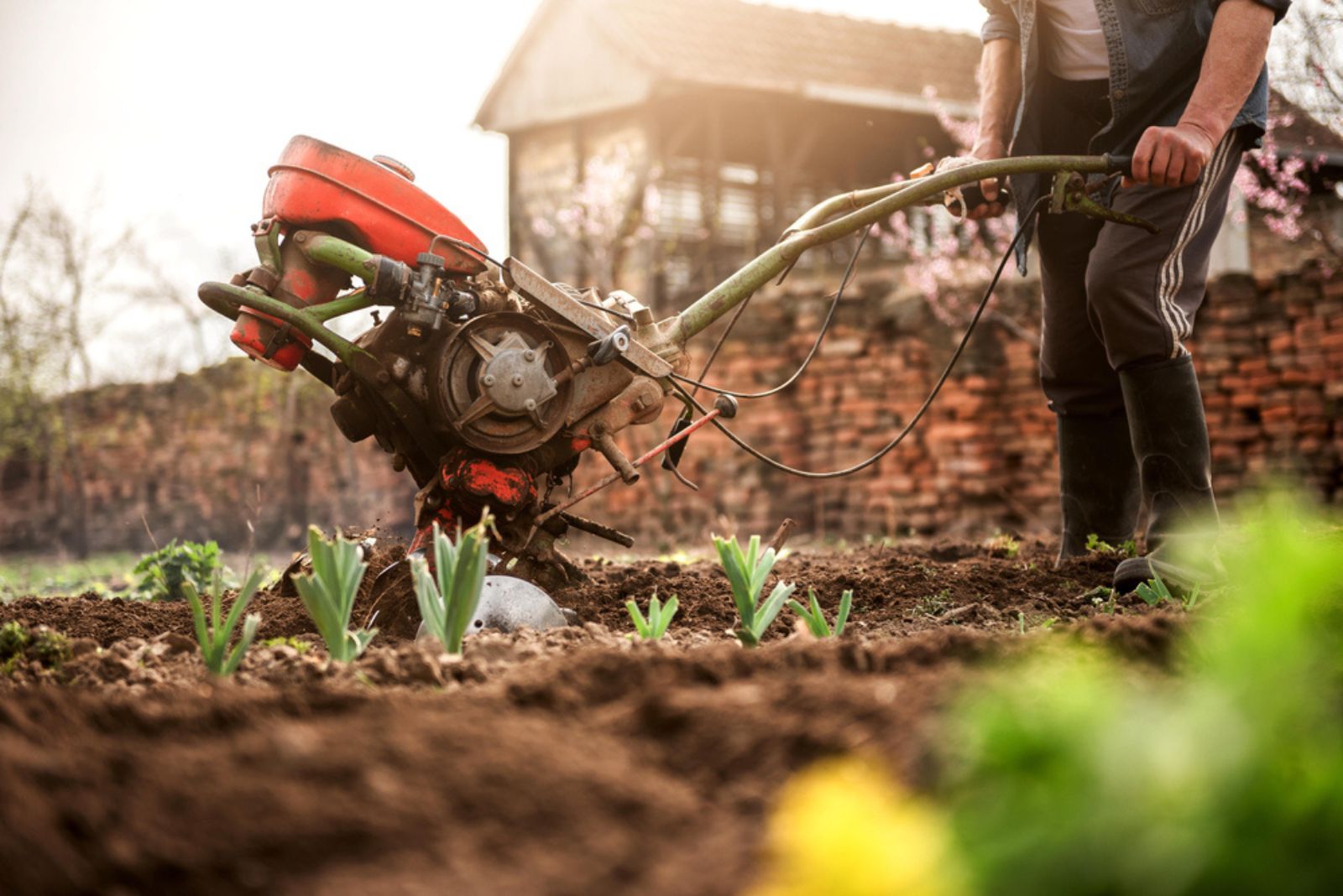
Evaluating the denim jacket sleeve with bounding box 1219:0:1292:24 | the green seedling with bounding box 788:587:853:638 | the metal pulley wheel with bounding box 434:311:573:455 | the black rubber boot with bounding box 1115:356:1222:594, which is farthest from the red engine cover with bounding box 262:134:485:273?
the denim jacket sleeve with bounding box 1219:0:1292:24

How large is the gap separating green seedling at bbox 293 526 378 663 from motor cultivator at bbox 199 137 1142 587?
0.83m

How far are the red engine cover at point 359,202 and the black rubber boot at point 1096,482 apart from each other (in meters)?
1.97

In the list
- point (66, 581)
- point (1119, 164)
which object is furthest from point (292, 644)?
point (66, 581)

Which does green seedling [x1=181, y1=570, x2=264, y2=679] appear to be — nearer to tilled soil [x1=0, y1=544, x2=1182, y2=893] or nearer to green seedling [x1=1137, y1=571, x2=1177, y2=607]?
tilled soil [x1=0, y1=544, x2=1182, y2=893]

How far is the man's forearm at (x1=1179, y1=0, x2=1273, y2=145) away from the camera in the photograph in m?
3.04

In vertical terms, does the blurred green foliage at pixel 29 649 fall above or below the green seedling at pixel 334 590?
below

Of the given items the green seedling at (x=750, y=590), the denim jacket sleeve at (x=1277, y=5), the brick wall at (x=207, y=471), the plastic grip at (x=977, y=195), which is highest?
the denim jacket sleeve at (x=1277, y=5)

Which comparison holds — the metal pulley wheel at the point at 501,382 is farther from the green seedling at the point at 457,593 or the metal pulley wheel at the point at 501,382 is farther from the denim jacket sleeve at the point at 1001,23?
the denim jacket sleeve at the point at 1001,23

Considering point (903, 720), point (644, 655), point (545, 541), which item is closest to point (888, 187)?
point (545, 541)

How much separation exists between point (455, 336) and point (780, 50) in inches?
579

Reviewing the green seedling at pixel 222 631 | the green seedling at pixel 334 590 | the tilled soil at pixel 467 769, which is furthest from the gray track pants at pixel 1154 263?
the green seedling at pixel 222 631

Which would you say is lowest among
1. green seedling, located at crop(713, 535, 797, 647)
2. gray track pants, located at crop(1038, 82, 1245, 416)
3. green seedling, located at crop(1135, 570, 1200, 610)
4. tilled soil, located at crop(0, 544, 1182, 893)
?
green seedling, located at crop(1135, 570, 1200, 610)

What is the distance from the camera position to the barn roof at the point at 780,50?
15.5 meters

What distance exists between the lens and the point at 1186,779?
2.31 ft
